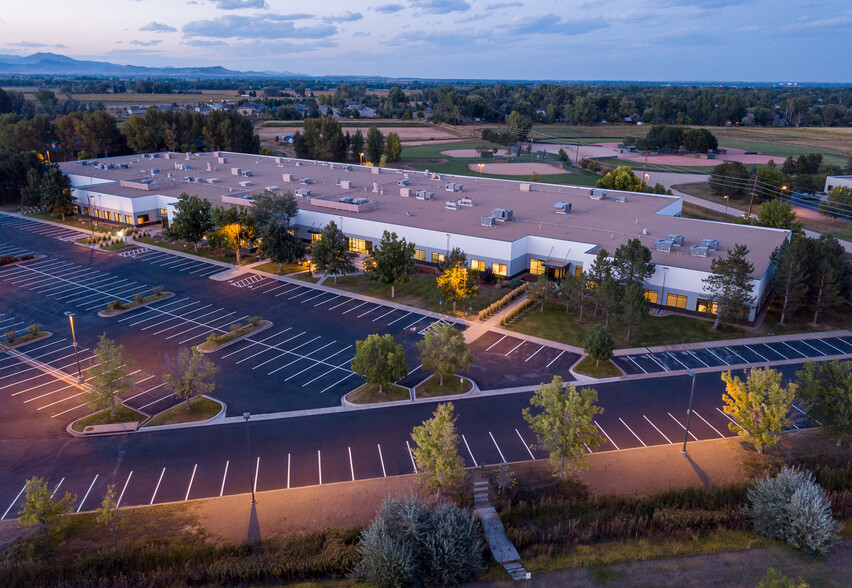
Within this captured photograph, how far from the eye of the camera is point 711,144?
162 metres

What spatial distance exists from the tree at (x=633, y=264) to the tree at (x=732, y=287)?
5.43 m

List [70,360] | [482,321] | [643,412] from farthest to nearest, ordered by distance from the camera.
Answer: [482,321] → [70,360] → [643,412]

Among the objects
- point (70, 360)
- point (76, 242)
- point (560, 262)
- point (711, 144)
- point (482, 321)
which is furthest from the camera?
point (711, 144)

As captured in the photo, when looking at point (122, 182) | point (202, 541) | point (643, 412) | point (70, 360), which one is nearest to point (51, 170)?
point (122, 182)

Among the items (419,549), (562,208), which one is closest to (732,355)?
(419,549)

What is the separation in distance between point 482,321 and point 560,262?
1424cm

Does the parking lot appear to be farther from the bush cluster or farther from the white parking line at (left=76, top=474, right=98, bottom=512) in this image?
the white parking line at (left=76, top=474, right=98, bottom=512)

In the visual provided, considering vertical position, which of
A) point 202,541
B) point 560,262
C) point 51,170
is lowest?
point 202,541

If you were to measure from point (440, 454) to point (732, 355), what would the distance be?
95.6 feet

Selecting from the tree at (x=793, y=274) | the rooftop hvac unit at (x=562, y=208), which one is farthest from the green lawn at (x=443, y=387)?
the rooftop hvac unit at (x=562, y=208)

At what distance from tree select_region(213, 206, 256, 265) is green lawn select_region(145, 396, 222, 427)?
102 ft

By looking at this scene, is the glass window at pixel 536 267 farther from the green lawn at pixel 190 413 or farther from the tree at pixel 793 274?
the green lawn at pixel 190 413

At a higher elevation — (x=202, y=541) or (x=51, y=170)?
(x=51, y=170)

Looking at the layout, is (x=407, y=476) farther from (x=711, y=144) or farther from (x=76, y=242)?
(x=711, y=144)
